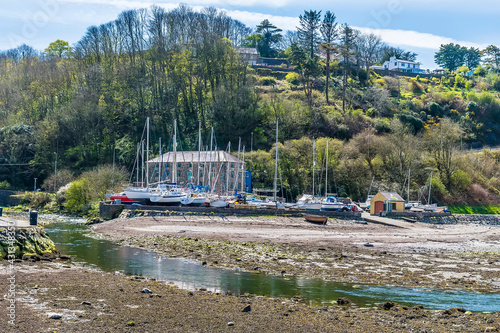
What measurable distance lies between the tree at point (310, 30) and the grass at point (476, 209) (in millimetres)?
53725

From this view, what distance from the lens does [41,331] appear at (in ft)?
47.7

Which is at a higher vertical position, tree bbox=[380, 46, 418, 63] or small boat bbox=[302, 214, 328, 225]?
tree bbox=[380, 46, 418, 63]

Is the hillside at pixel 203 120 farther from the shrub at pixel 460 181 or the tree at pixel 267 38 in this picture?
the tree at pixel 267 38

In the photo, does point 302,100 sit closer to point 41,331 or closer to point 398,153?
point 398,153

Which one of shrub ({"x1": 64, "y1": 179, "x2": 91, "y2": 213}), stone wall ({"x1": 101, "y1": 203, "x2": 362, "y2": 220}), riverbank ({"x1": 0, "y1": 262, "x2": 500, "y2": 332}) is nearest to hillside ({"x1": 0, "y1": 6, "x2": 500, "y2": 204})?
shrub ({"x1": 64, "y1": 179, "x2": 91, "y2": 213})

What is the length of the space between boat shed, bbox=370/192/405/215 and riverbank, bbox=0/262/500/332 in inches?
1498

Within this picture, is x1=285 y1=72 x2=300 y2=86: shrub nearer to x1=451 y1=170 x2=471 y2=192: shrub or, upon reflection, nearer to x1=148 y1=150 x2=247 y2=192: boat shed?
x1=148 y1=150 x2=247 y2=192: boat shed

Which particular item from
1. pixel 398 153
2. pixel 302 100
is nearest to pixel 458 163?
pixel 398 153

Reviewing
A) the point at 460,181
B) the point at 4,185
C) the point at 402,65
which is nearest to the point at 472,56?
the point at 402,65

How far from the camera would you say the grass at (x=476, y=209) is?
64.4 meters

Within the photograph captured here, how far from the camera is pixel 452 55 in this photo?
150m

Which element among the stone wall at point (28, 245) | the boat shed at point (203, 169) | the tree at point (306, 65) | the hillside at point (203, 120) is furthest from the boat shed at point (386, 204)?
the stone wall at point (28, 245)

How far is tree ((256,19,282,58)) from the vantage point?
431 feet

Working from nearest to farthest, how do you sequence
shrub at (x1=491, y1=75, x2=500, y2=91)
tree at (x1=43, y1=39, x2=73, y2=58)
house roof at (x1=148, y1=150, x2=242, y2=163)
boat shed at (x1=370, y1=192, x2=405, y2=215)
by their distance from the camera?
boat shed at (x1=370, y1=192, x2=405, y2=215) → house roof at (x1=148, y1=150, x2=242, y2=163) → tree at (x1=43, y1=39, x2=73, y2=58) → shrub at (x1=491, y1=75, x2=500, y2=91)
